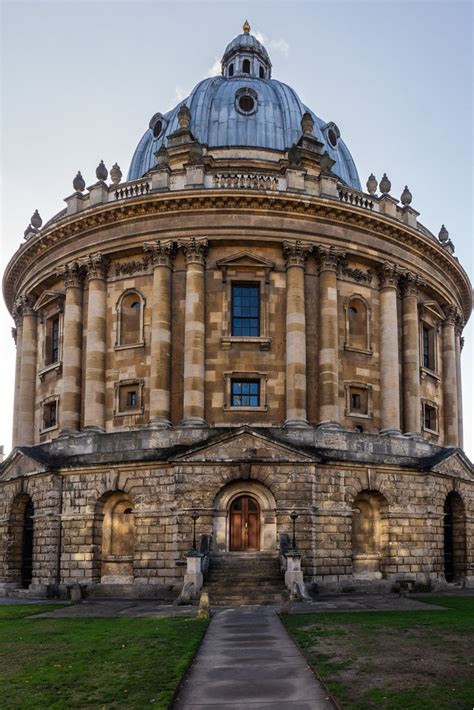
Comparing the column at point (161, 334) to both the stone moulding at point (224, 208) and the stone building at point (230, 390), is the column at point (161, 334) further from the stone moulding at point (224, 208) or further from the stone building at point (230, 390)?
the stone moulding at point (224, 208)

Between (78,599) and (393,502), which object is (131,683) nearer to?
(78,599)

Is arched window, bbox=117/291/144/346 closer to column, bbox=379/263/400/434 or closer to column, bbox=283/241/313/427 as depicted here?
column, bbox=283/241/313/427

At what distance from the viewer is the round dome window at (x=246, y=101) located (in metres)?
50.6

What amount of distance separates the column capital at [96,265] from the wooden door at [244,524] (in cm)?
1475

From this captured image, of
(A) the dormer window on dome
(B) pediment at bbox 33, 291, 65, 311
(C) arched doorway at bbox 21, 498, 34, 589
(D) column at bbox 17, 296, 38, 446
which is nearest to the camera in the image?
(C) arched doorway at bbox 21, 498, 34, 589

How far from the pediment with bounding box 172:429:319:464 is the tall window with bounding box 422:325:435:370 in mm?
14627

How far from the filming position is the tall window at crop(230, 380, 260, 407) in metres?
39.6

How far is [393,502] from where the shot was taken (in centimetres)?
3934

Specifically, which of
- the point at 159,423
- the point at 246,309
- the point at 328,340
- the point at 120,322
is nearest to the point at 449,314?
the point at 328,340

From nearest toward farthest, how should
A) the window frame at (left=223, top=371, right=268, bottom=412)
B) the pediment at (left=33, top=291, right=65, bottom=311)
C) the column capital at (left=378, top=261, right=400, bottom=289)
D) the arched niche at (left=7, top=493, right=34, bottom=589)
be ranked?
the window frame at (left=223, top=371, right=268, bottom=412) → the arched niche at (left=7, top=493, right=34, bottom=589) → the column capital at (left=378, top=261, right=400, bottom=289) → the pediment at (left=33, top=291, right=65, bottom=311)

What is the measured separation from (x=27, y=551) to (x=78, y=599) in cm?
948

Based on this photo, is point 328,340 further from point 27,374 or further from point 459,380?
point 27,374

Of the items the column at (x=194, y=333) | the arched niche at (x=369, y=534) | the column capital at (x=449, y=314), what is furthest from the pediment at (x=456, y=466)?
the column at (x=194, y=333)

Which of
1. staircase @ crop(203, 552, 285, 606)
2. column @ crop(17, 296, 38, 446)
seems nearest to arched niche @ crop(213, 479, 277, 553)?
staircase @ crop(203, 552, 285, 606)
